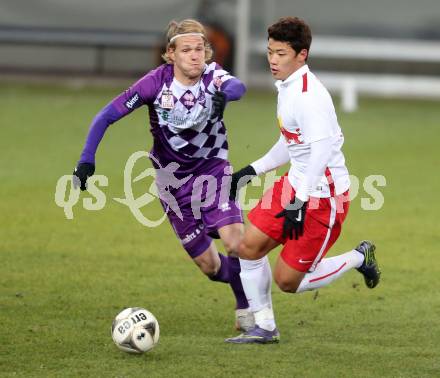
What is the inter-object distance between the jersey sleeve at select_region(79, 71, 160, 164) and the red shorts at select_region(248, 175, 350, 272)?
44.5 inches

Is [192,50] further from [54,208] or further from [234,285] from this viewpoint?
Result: [54,208]

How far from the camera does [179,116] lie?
24.3ft

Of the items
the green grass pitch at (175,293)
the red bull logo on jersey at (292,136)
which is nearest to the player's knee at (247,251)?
the green grass pitch at (175,293)

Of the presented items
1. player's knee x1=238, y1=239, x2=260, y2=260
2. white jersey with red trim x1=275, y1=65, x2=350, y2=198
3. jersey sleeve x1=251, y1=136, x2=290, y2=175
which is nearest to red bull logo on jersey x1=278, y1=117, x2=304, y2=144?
white jersey with red trim x1=275, y1=65, x2=350, y2=198

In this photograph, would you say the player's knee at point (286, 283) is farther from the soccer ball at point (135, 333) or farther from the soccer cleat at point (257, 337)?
the soccer ball at point (135, 333)

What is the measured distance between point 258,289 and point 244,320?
0.35 m

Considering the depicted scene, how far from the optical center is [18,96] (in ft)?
69.8

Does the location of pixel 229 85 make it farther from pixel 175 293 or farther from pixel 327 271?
pixel 175 293

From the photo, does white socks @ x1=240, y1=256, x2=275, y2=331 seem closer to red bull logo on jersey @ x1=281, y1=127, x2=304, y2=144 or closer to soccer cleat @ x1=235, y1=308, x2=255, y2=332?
soccer cleat @ x1=235, y1=308, x2=255, y2=332

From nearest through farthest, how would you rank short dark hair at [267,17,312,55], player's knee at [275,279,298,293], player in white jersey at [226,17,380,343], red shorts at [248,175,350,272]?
1. player in white jersey at [226,17,380,343]
2. short dark hair at [267,17,312,55]
3. red shorts at [248,175,350,272]
4. player's knee at [275,279,298,293]

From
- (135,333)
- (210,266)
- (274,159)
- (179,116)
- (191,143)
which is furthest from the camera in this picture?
(210,266)

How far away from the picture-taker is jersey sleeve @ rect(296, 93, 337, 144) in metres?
6.52

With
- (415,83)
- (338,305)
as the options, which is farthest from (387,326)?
(415,83)

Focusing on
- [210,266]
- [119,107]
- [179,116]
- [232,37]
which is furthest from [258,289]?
[232,37]
